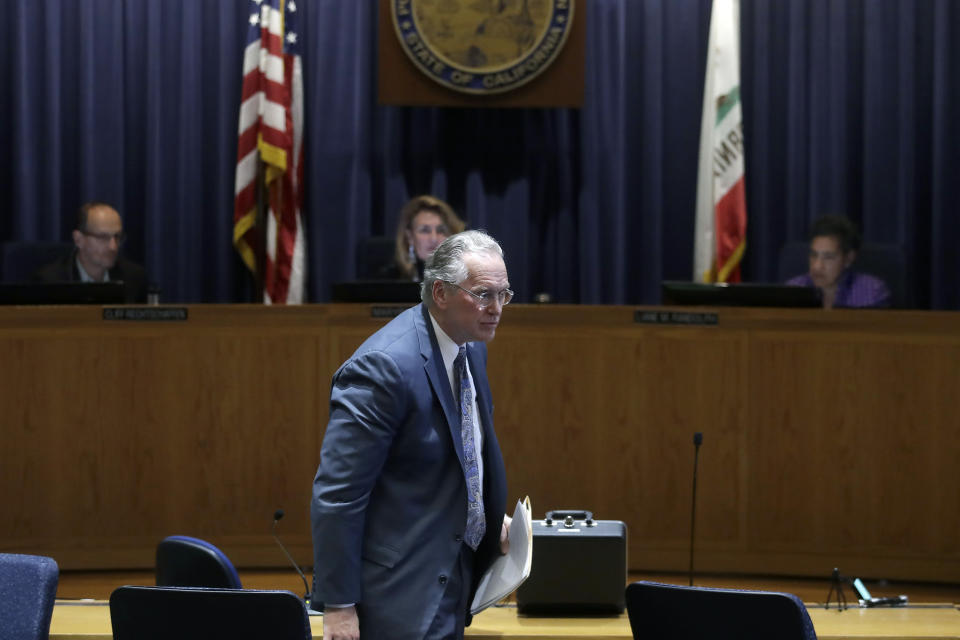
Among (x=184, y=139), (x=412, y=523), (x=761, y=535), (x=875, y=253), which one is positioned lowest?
(x=761, y=535)

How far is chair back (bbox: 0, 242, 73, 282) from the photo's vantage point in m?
6.12

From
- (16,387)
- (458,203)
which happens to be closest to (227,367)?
(16,387)

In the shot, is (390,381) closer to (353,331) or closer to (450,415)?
(450,415)

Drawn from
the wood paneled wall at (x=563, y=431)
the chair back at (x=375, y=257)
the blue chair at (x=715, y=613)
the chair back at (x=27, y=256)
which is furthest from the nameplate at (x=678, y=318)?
the chair back at (x=27, y=256)

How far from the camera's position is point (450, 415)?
9.18ft

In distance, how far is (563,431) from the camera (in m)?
5.03

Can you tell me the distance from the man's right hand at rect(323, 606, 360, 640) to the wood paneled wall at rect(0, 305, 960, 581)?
2369mm

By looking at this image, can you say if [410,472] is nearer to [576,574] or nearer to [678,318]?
[576,574]

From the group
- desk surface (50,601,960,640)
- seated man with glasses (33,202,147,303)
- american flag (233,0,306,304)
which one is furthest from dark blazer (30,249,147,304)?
desk surface (50,601,960,640)

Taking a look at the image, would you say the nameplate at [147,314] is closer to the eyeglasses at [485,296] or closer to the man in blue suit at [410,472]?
the man in blue suit at [410,472]

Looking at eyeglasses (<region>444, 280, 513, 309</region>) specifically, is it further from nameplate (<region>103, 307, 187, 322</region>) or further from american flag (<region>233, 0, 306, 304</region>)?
american flag (<region>233, 0, 306, 304</region>)

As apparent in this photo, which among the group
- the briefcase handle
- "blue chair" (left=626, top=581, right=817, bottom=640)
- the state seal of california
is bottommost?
the briefcase handle

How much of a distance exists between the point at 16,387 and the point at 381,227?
286cm

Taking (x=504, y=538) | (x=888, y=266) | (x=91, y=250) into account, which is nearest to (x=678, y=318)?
(x=888, y=266)
